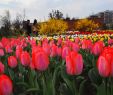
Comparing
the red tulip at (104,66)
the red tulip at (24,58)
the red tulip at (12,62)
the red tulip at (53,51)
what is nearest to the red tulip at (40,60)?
the red tulip at (104,66)

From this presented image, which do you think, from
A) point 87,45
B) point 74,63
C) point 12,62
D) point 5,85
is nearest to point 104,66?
point 74,63

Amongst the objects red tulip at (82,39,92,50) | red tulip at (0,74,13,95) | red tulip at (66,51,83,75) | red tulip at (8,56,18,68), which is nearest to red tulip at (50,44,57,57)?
red tulip at (8,56,18,68)

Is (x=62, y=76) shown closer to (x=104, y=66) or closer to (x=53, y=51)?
(x=104, y=66)

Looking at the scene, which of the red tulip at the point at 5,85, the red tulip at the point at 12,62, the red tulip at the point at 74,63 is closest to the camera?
the red tulip at the point at 5,85

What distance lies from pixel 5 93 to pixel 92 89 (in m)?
0.94

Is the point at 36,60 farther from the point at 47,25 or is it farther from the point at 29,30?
the point at 29,30

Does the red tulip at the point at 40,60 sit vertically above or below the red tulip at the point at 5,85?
above

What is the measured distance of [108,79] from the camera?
255 centimetres

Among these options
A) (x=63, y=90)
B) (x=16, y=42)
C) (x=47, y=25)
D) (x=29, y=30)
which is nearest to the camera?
(x=63, y=90)

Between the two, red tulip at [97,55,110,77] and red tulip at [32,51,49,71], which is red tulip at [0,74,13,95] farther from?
red tulip at [97,55,110,77]

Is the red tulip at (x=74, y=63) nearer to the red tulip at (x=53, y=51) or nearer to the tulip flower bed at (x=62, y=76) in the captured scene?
→ the tulip flower bed at (x=62, y=76)

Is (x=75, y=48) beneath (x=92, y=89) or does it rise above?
above

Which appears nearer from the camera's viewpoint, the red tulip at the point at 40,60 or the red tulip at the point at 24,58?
the red tulip at the point at 40,60

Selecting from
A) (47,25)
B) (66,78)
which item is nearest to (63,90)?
(66,78)
